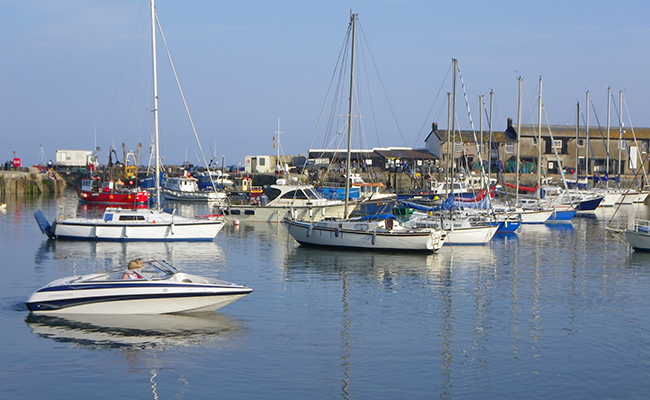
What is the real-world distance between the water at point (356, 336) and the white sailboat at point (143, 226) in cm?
526

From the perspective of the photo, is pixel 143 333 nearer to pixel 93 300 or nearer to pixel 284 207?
pixel 93 300

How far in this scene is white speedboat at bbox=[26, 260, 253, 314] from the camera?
22.0 m

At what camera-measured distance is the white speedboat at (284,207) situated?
52875 mm

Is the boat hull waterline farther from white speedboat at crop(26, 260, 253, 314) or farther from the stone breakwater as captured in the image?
the stone breakwater

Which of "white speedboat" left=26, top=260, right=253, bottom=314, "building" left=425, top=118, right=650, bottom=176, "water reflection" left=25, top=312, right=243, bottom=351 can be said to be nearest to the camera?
"water reflection" left=25, top=312, right=243, bottom=351

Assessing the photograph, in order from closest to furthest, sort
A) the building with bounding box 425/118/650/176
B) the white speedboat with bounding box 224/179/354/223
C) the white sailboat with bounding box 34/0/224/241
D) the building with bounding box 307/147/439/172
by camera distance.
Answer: the white sailboat with bounding box 34/0/224/241, the white speedboat with bounding box 224/179/354/223, the building with bounding box 307/147/439/172, the building with bounding box 425/118/650/176

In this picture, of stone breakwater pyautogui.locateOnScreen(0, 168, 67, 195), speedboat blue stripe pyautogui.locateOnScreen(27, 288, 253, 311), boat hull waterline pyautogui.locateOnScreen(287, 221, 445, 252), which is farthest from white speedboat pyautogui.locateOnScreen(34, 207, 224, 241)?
stone breakwater pyautogui.locateOnScreen(0, 168, 67, 195)

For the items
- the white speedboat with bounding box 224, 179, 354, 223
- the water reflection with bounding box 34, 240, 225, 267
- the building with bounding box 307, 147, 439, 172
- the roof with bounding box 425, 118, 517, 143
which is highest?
the roof with bounding box 425, 118, 517, 143

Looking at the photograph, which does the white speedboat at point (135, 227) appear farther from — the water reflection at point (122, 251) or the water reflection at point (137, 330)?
the water reflection at point (137, 330)

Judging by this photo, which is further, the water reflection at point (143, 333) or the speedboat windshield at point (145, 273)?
the speedboat windshield at point (145, 273)

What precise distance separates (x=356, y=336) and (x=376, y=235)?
1610cm

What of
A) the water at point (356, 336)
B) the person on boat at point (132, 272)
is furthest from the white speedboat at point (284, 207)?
the person on boat at point (132, 272)

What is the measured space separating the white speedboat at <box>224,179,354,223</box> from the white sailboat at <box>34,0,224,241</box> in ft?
38.0

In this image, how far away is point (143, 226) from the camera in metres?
41.0
